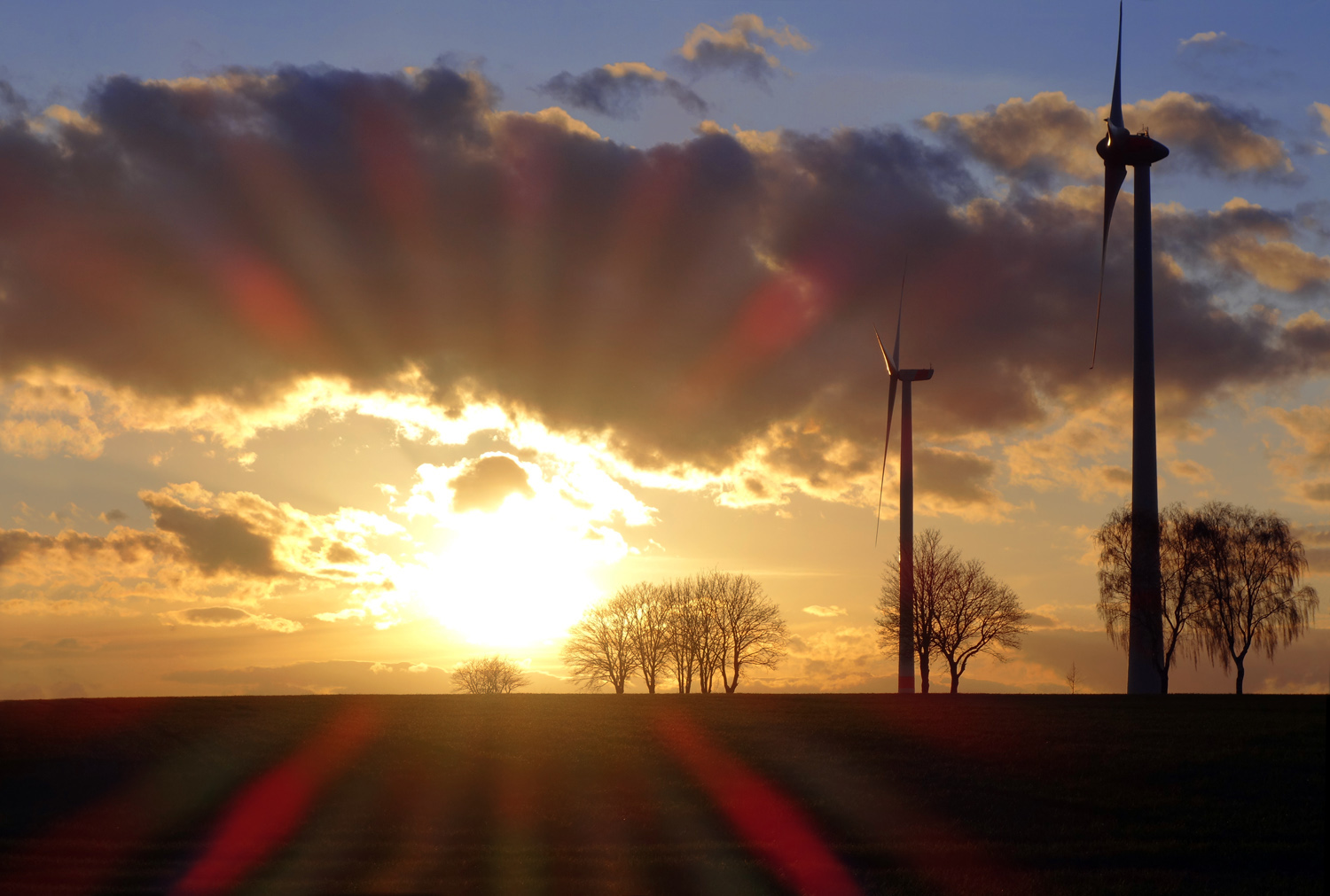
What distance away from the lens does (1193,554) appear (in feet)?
247

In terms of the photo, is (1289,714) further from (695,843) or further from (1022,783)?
(695,843)

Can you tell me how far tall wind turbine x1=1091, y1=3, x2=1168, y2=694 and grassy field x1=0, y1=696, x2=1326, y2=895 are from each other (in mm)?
15975

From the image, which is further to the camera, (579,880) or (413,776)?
(413,776)

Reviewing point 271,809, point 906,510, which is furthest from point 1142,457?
point 271,809

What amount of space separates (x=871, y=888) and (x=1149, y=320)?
5496 cm

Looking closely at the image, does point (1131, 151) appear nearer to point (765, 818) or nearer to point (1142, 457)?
point (1142, 457)

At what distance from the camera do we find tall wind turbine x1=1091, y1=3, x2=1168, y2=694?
70000 mm

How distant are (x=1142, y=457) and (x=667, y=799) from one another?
4635cm

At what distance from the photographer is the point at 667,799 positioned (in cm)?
3650

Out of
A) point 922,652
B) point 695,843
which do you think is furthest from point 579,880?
point 922,652

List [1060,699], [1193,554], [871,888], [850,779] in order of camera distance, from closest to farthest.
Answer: [871,888], [850,779], [1060,699], [1193,554]

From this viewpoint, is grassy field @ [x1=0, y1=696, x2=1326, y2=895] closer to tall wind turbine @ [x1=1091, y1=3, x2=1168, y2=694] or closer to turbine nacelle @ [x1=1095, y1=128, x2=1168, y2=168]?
tall wind turbine @ [x1=1091, y1=3, x2=1168, y2=694]

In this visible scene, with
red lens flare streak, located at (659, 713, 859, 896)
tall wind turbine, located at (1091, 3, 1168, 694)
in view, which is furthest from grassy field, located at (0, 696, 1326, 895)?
tall wind turbine, located at (1091, 3, 1168, 694)

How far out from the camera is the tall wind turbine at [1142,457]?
230ft
